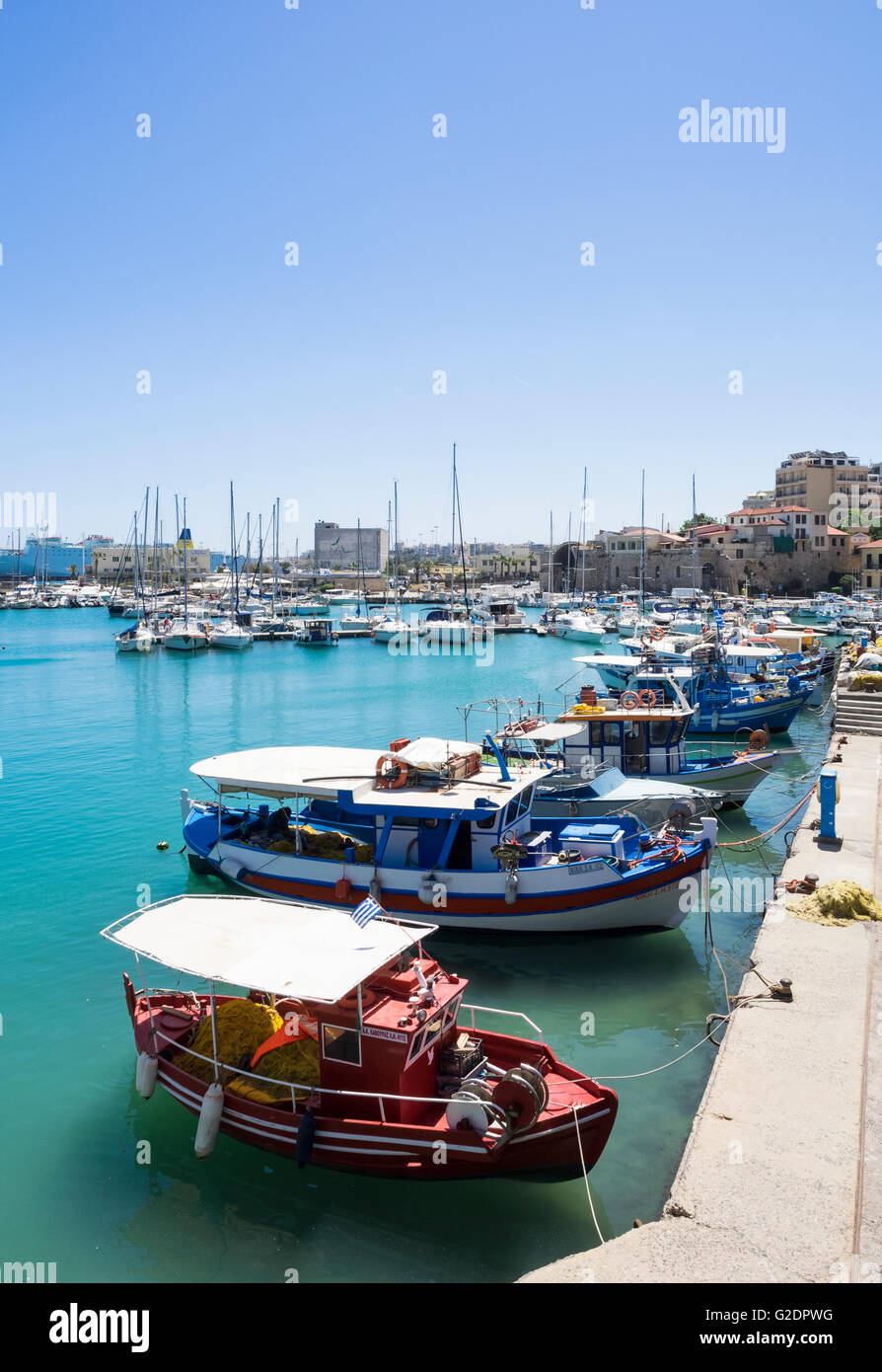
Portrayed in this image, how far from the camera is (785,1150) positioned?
8.41m

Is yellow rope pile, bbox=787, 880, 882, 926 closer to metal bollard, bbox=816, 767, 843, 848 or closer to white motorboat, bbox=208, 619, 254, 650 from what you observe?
metal bollard, bbox=816, 767, 843, 848

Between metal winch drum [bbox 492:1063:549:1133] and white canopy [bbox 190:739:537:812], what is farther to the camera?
white canopy [bbox 190:739:537:812]

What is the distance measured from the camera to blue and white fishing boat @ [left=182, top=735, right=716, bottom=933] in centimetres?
1614

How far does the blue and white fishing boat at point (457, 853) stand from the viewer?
53.0 feet

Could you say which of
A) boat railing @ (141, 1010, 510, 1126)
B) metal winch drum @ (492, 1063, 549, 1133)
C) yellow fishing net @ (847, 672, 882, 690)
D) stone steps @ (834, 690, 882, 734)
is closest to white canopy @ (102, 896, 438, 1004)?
boat railing @ (141, 1010, 510, 1126)

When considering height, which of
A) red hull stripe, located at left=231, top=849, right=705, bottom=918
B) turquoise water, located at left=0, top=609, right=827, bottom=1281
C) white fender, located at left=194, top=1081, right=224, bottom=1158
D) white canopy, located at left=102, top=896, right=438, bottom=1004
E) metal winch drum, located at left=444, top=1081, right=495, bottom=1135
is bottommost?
turquoise water, located at left=0, top=609, right=827, bottom=1281

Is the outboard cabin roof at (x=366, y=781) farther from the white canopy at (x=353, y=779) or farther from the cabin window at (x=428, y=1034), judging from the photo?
the cabin window at (x=428, y=1034)

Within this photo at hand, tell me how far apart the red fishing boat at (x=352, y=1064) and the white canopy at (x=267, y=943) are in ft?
0.08

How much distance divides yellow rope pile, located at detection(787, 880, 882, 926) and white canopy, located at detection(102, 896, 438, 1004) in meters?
6.79

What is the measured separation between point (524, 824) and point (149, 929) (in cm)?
809

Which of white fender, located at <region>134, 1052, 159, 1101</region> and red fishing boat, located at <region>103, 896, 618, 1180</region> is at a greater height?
red fishing boat, located at <region>103, 896, 618, 1180</region>

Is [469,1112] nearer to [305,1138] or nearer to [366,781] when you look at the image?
[305,1138]

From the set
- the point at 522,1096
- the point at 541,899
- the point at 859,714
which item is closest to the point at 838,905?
the point at 541,899

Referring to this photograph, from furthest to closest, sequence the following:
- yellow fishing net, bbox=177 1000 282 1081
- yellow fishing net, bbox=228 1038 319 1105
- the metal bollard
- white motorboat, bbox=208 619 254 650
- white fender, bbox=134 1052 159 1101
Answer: white motorboat, bbox=208 619 254 650, the metal bollard, white fender, bbox=134 1052 159 1101, yellow fishing net, bbox=177 1000 282 1081, yellow fishing net, bbox=228 1038 319 1105
